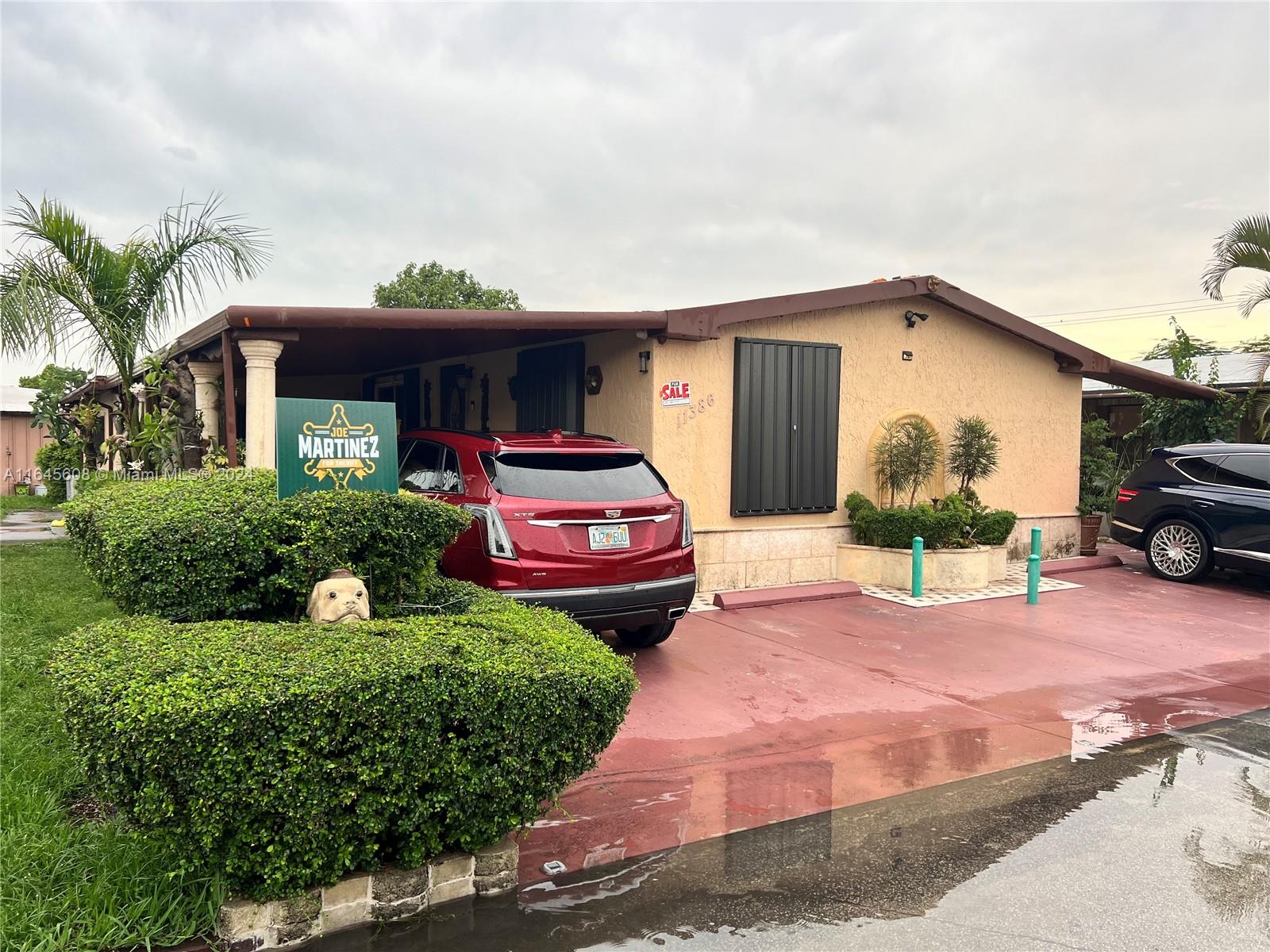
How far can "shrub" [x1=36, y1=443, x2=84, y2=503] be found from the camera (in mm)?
18736

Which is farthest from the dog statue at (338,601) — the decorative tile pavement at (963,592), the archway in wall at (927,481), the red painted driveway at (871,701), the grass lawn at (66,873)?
the archway in wall at (927,481)

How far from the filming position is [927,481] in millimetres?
11125

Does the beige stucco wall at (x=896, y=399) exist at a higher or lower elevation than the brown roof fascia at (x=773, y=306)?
lower

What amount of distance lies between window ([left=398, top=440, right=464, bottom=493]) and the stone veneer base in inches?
132

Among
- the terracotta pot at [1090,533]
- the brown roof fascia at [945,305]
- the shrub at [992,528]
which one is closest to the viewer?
the brown roof fascia at [945,305]

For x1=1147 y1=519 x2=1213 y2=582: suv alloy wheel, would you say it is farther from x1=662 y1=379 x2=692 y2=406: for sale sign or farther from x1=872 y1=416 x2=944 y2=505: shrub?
x1=662 y1=379 x2=692 y2=406: for sale sign

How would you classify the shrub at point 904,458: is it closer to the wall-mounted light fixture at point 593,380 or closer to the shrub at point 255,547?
the wall-mounted light fixture at point 593,380

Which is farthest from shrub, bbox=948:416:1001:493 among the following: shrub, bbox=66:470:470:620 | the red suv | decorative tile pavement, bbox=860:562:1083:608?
shrub, bbox=66:470:470:620

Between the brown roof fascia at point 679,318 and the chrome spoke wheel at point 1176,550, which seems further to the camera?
the chrome spoke wheel at point 1176,550

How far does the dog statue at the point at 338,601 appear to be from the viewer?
3777 mm

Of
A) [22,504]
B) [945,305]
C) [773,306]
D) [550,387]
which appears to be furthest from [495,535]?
[22,504]

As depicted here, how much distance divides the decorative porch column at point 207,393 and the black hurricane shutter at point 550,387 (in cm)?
362

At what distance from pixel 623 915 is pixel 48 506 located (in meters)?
20.7

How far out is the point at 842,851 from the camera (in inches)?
144
